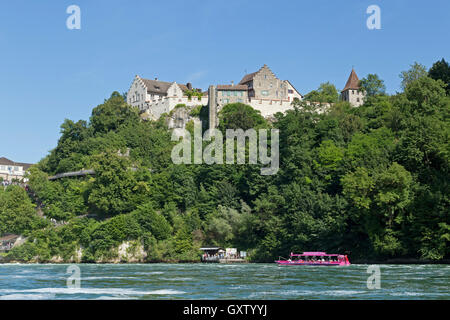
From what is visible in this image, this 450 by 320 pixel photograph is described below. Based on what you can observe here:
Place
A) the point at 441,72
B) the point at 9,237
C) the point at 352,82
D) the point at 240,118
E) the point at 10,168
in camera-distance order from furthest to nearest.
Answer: the point at 10,168
the point at 352,82
the point at 240,118
the point at 9,237
the point at 441,72

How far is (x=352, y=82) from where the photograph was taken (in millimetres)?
113000

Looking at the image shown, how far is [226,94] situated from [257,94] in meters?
5.90

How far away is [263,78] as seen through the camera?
342ft

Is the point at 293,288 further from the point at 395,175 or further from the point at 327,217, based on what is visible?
the point at 327,217

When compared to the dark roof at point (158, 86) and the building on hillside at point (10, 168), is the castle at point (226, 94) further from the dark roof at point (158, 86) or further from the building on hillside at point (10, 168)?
the building on hillside at point (10, 168)

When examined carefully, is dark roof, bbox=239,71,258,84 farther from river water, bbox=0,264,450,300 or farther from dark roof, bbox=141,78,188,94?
river water, bbox=0,264,450,300

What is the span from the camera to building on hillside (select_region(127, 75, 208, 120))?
3981 inches

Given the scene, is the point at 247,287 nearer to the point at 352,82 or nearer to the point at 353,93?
the point at 353,93

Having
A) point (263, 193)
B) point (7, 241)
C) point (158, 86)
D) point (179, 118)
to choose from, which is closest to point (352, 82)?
point (179, 118)

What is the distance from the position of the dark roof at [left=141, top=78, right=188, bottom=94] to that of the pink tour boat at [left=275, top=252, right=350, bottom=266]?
56.3 metres

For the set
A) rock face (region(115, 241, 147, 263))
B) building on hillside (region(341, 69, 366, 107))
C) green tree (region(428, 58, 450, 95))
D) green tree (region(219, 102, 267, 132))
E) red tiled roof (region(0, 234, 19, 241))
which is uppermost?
building on hillside (region(341, 69, 366, 107))

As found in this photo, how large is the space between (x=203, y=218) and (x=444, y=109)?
32061mm

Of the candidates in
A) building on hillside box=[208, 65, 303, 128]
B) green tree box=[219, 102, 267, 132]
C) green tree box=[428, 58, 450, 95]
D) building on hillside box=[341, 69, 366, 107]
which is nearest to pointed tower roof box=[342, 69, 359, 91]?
building on hillside box=[341, 69, 366, 107]
